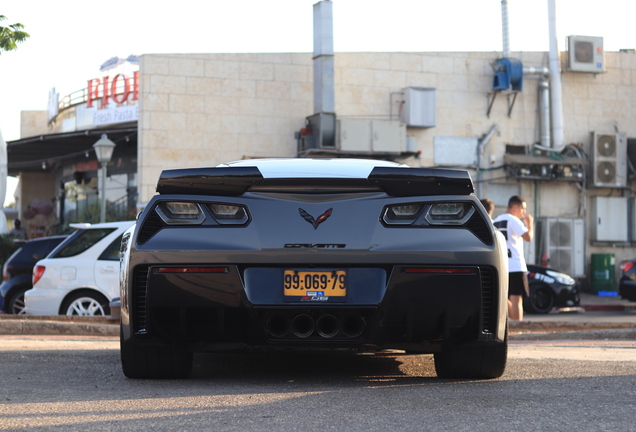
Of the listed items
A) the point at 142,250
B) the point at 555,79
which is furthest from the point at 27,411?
the point at 555,79

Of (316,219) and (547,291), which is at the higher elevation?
(316,219)

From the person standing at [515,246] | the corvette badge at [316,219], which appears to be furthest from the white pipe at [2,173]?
the corvette badge at [316,219]

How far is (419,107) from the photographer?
25984mm

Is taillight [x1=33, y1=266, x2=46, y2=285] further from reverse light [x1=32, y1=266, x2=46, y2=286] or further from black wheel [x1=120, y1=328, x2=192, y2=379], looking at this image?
black wheel [x1=120, y1=328, x2=192, y2=379]

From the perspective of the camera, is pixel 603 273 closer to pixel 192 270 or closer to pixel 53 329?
pixel 53 329

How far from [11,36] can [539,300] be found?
10.6 meters

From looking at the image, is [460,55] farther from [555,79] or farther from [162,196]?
[162,196]

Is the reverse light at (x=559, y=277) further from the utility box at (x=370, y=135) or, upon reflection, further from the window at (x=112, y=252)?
the window at (x=112, y=252)

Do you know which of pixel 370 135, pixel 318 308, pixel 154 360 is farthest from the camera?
pixel 370 135

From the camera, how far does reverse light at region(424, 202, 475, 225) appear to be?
478 centimetres

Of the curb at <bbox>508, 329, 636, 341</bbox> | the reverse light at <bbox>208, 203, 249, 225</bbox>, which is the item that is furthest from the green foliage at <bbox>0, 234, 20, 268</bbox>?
the reverse light at <bbox>208, 203, 249, 225</bbox>

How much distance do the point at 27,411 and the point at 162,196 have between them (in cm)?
126

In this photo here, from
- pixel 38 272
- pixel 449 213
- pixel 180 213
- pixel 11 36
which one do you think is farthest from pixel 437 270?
pixel 11 36

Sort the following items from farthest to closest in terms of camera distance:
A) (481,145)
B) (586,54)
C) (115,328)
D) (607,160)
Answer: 1. (607,160)
2. (586,54)
3. (481,145)
4. (115,328)
